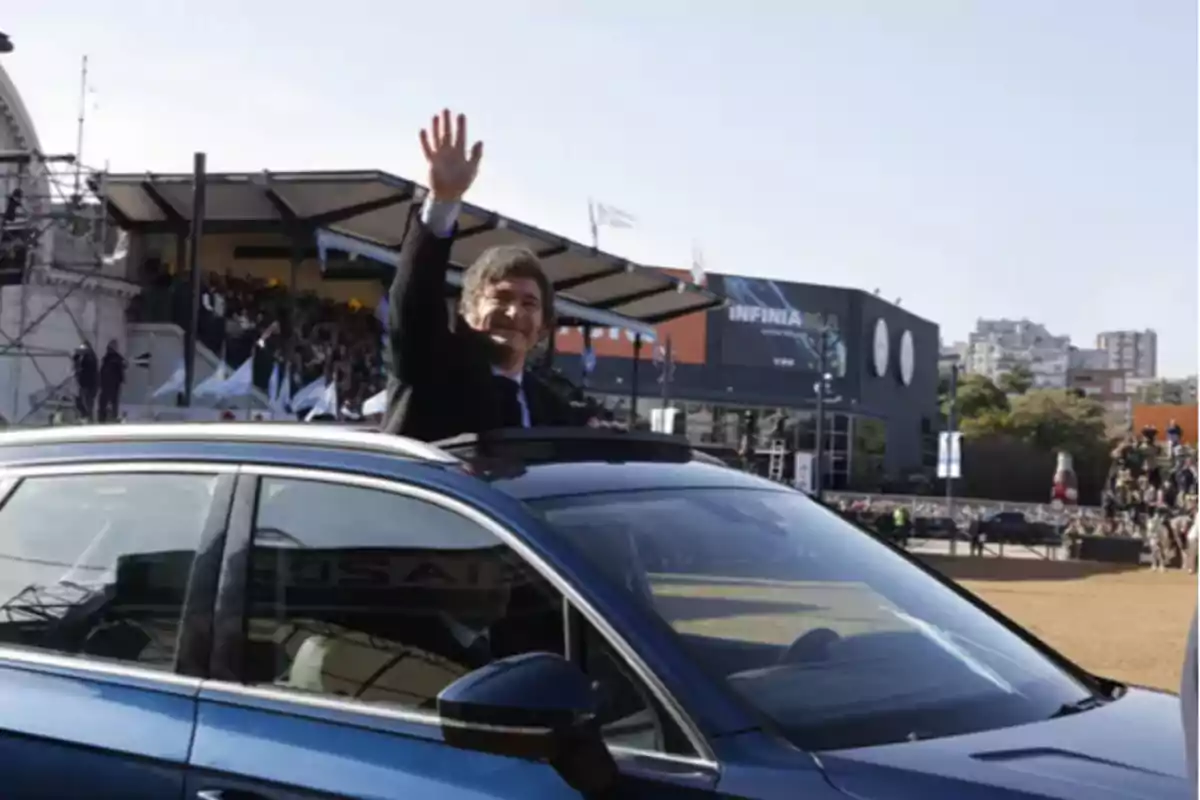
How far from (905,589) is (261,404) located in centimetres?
2442

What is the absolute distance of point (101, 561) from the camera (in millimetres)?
3568

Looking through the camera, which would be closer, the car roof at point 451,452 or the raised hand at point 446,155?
the car roof at point 451,452

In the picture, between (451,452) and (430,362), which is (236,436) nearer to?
(451,452)

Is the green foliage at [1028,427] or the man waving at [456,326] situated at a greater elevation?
the green foliage at [1028,427]

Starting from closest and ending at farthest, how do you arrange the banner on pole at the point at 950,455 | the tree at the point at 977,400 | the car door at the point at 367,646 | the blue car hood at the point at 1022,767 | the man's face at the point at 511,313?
the blue car hood at the point at 1022,767, the car door at the point at 367,646, the man's face at the point at 511,313, the banner on pole at the point at 950,455, the tree at the point at 977,400

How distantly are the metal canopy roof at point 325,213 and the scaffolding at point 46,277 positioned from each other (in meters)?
0.84

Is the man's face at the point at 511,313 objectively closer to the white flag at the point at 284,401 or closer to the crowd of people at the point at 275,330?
the white flag at the point at 284,401

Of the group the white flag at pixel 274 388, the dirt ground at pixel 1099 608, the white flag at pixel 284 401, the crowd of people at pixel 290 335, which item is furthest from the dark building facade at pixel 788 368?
the white flag at pixel 284 401

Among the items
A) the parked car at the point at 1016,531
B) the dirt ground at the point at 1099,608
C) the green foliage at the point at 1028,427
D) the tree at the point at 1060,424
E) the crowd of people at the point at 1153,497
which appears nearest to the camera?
the dirt ground at the point at 1099,608

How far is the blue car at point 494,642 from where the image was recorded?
8.36ft

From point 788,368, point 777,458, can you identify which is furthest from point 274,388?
point 788,368

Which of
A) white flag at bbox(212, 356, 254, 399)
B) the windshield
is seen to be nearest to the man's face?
the windshield

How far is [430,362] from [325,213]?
911 inches

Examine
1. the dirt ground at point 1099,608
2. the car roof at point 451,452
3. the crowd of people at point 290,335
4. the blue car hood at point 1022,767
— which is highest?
the crowd of people at point 290,335
